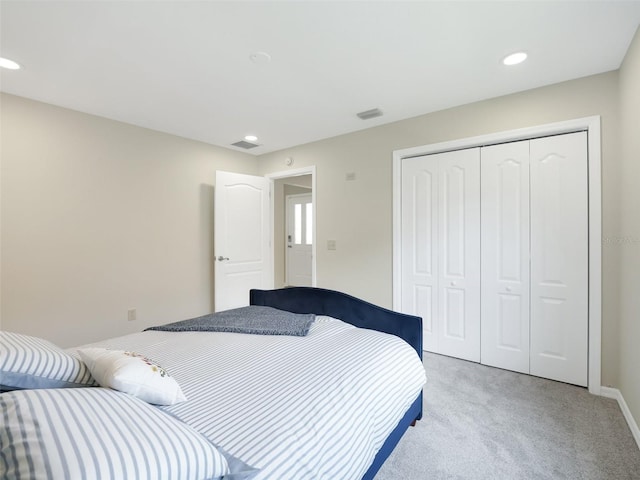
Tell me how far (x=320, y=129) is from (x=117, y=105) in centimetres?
201

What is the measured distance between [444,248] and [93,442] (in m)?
2.97

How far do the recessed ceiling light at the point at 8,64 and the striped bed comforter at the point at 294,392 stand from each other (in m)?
2.09

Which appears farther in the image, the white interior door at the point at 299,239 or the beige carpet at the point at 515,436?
the white interior door at the point at 299,239

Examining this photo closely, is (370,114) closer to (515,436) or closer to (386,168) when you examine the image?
(386,168)

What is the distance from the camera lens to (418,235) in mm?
3217

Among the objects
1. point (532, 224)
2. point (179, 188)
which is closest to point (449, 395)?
point (532, 224)

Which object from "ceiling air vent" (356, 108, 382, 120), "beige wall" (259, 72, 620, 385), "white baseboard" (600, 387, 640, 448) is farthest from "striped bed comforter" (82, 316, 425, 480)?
"ceiling air vent" (356, 108, 382, 120)

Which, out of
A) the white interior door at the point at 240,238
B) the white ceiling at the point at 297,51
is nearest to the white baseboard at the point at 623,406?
the white ceiling at the point at 297,51

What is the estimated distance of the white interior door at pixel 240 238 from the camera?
3.93 m

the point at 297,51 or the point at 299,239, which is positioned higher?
the point at 297,51

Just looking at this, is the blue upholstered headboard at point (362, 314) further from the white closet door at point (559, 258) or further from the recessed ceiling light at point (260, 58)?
the recessed ceiling light at point (260, 58)

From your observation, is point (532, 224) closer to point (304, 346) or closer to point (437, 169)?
point (437, 169)

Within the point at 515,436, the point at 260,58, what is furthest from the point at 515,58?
the point at 515,436

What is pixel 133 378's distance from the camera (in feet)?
3.23
